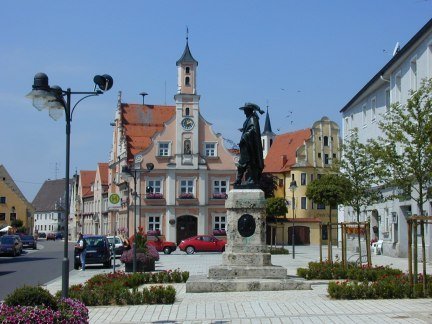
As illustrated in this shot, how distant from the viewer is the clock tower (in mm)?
68000

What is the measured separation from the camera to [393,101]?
124 ft

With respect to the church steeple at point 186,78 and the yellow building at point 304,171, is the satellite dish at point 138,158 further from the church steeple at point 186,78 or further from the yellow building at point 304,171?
the yellow building at point 304,171

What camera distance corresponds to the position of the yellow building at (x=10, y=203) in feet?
324

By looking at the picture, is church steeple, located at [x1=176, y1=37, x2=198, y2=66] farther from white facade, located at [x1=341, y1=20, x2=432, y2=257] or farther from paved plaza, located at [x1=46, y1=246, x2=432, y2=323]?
paved plaza, located at [x1=46, y1=246, x2=432, y2=323]

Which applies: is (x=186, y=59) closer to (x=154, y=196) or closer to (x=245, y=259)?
(x=154, y=196)

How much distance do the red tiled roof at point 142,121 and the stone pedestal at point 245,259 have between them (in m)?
53.9

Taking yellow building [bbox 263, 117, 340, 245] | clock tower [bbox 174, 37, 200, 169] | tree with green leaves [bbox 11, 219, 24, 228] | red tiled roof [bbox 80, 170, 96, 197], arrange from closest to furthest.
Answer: clock tower [bbox 174, 37, 200, 169], yellow building [bbox 263, 117, 340, 245], tree with green leaves [bbox 11, 219, 24, 228], red tiled roof [bbox 80, 170, 96, 197]

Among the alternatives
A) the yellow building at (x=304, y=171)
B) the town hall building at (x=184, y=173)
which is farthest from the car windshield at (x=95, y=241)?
the yellow building at (x=304, y=171)

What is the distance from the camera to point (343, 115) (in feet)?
179

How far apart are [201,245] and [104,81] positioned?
38.0 m

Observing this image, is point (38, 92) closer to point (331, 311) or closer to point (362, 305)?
point (331, 311)

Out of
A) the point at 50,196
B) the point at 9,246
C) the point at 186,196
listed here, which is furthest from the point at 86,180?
the point at 9,246

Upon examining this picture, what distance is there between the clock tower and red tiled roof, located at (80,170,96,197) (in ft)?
137

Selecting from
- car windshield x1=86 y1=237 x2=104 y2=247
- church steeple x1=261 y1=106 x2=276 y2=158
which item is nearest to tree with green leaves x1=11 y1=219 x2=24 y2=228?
church steeple x1=261 y1=106 x2=276 y2=158
